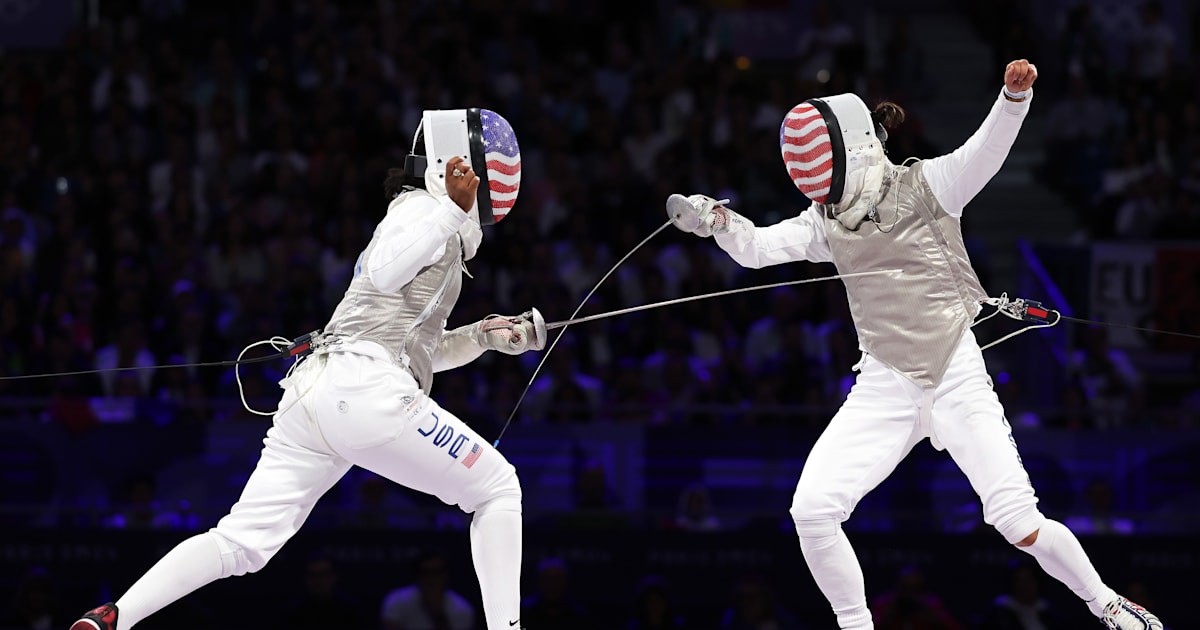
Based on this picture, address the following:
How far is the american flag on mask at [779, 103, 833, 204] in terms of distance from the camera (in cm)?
441

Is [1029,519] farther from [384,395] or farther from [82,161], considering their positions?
[82,161]

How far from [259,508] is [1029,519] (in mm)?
2104

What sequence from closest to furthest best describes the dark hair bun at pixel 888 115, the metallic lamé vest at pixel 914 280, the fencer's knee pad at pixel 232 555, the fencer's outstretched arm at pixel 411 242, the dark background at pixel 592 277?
1. the fencer's outstretched arm at pixel 411 242
2. the fencer's knee pad at pixel 232 555
3. the metallic lamé vest at pixel 914 280
4. the dark hair bun at pixel 888 115
5. the dark background at pixel 592 277

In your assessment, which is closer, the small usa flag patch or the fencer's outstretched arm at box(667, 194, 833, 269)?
the small usa flag patch

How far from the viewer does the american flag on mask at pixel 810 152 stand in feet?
14.5

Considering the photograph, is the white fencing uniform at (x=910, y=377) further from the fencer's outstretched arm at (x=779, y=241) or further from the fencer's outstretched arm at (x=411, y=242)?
the fencer's outstretched arm at (x=411, y=242)

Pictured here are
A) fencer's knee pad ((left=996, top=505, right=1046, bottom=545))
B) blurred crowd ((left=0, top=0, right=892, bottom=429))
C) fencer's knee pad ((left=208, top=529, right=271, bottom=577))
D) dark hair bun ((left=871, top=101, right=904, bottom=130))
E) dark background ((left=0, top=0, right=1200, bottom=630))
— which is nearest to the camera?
fencer's knee pad ((left=208, top=529, right=271, bottom=577))

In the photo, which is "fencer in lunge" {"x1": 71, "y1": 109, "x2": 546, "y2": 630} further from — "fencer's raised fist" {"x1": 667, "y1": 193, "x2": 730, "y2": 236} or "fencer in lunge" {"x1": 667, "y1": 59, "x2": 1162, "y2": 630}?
"fencer in lunge" {"x1": 667, "y1": 59, "x2": 1162, "y2": 630}

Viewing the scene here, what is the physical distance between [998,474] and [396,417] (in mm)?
1666

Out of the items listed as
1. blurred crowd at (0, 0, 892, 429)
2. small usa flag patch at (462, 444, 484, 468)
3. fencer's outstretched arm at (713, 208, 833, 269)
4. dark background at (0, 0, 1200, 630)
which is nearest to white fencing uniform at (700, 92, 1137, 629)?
fencer's outstretched arm at (713, 208, 833, 269)

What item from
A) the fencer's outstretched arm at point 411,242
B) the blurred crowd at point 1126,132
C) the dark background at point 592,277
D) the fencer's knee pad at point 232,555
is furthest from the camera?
the blurred crowd at point 1126,132

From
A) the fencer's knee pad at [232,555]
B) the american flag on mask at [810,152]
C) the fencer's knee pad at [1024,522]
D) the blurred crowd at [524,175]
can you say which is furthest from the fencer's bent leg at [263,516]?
the blurred crowd at [524,175]

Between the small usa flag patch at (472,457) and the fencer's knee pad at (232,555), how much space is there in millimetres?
612

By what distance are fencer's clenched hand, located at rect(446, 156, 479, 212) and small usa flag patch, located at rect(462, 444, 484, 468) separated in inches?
25.0
